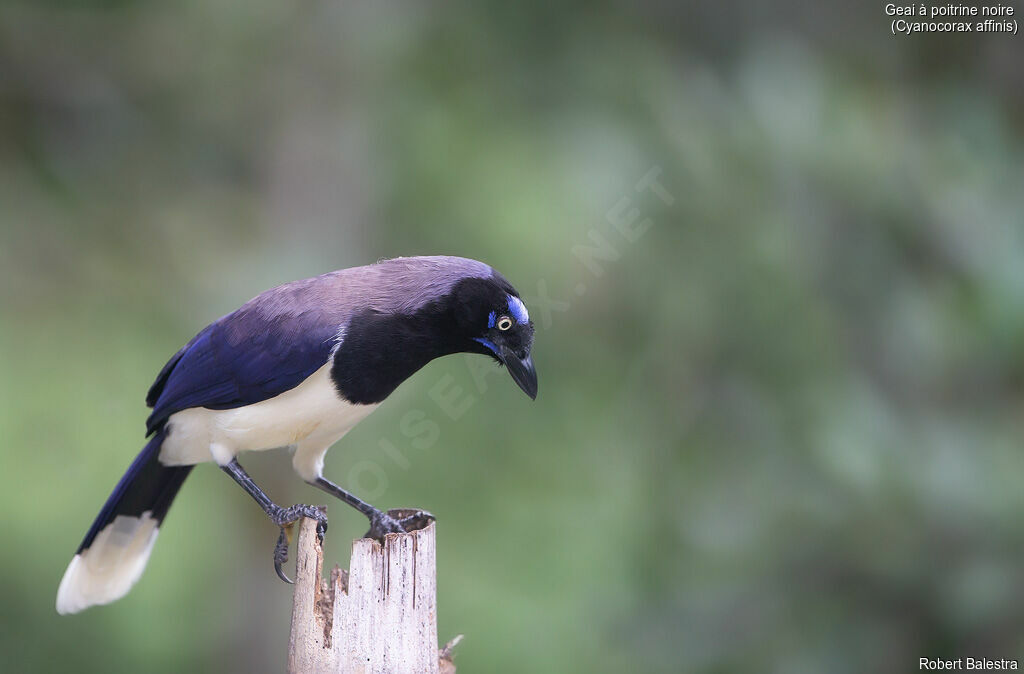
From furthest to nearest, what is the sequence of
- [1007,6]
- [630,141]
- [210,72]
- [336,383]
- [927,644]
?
[210,72]
[630,141]
[1007,6]
[927,644]
[336,383]

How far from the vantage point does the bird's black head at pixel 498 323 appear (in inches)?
129

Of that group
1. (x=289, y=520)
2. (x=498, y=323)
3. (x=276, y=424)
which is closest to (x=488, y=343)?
(x=498, y=323)

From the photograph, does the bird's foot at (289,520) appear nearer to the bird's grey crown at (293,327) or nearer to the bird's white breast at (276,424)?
the bird's white breast at (276,424)

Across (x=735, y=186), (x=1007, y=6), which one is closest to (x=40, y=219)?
(x=735, y=186)

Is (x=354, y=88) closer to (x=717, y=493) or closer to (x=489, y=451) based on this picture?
(x=489, y=451)

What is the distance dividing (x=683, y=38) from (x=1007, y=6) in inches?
78.4

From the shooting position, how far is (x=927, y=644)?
4602 millimetres

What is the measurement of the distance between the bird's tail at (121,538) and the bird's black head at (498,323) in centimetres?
126

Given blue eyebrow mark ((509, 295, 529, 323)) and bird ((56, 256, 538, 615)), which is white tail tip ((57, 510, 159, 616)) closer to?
bird ((56, 256, 538, 615))

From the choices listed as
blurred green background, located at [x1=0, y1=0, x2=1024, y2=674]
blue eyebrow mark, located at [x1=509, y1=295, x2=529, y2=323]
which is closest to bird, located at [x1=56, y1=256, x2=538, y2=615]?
blue eyebrow mark, located at [x1=509, y1=295, x2=529, y2=323]

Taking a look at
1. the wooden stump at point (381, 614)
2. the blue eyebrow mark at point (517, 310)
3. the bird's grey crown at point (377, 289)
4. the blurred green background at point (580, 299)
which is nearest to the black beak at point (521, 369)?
the blue eyebrow mark at point (517, 310)

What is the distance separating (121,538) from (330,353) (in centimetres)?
122

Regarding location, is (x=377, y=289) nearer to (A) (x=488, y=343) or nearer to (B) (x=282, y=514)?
(A) (x=488, y=343)

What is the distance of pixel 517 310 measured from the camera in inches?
129
